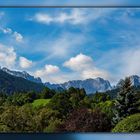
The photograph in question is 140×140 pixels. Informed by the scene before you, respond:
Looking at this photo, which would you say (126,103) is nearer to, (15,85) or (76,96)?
(76,96)

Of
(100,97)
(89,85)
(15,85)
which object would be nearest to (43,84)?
(15,85)

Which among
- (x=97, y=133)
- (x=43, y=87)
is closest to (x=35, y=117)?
(x=43, y=87)

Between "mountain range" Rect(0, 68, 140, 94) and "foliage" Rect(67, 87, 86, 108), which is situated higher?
"mountain range" Rect(0, 68, 140, 94)

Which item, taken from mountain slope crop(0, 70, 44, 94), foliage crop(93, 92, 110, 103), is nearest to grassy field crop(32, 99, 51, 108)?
mountain slope crop(0, 70, 44, 94)

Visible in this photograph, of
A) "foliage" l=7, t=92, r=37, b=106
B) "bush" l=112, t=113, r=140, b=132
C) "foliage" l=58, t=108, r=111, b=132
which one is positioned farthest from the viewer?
"foliage" l=7, t=92, r=37, b=106

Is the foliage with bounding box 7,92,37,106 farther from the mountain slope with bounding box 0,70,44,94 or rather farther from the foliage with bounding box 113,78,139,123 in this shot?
the foliage with bounding box 113,78,139,123

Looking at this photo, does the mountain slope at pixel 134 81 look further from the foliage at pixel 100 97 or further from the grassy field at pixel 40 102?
the grassy field at pixel 40 102

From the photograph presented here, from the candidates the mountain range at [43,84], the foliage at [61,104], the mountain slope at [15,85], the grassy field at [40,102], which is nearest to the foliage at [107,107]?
the mountain range at [43,84]
